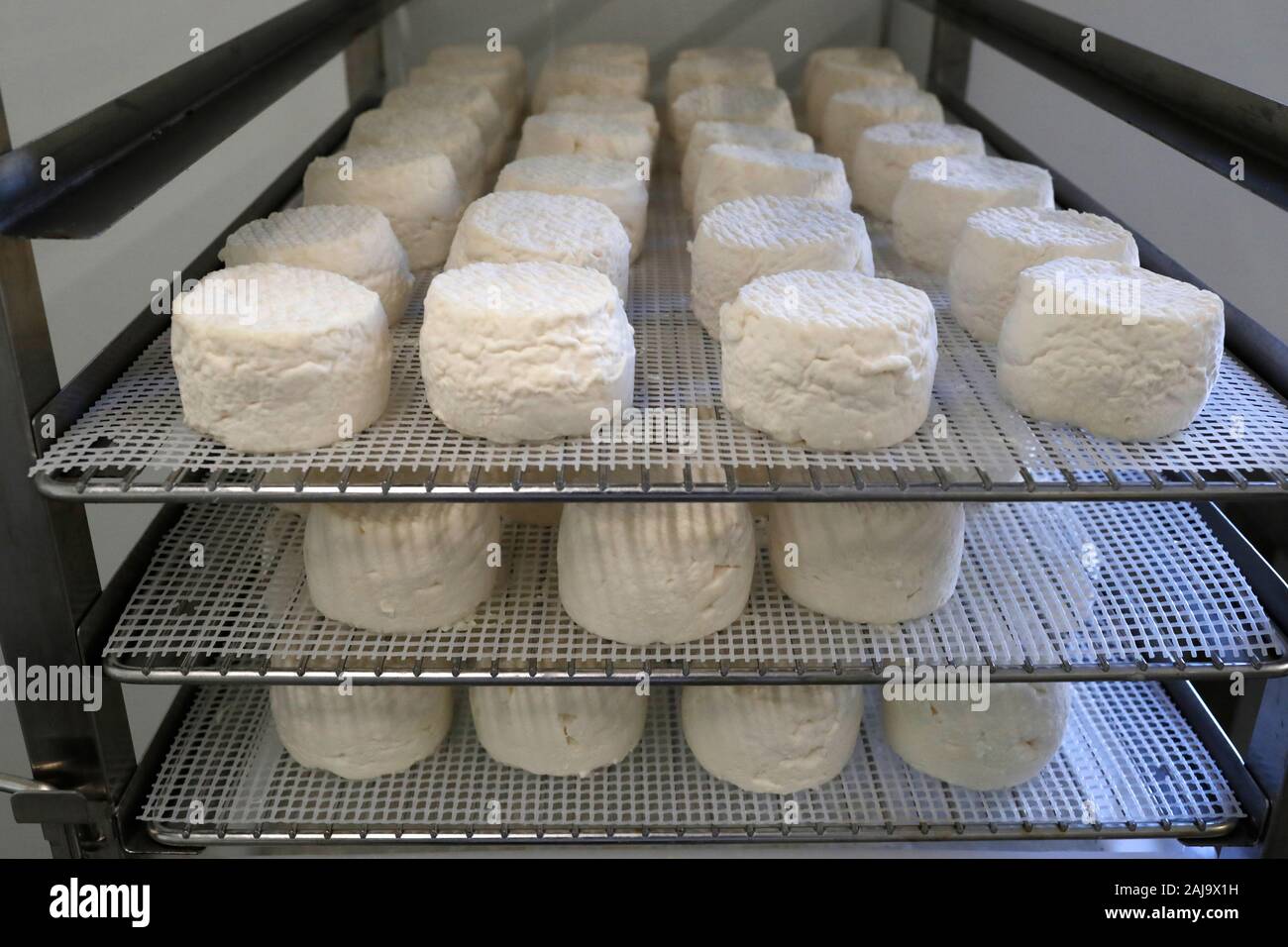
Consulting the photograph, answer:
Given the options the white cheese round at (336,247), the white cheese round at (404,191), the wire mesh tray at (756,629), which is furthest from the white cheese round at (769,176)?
the wire mesh tray at (756,629)

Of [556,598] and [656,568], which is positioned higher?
[656,568]

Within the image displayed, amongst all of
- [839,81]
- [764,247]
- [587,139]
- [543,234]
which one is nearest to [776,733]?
[764,247]

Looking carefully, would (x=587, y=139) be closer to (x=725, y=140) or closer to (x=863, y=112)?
(x=725, y=140)

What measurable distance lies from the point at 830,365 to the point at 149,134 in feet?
3.09

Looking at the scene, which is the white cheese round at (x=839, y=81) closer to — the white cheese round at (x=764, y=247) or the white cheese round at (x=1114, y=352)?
the white cheese round at (x=764, y=247)

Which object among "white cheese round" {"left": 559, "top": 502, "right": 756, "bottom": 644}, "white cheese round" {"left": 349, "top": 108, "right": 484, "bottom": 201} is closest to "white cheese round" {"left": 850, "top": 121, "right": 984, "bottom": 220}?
"white cheese round" {"left": 349, "top": 108, "right": 484, "bottom": 201}

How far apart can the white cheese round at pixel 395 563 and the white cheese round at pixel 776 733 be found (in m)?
0.41

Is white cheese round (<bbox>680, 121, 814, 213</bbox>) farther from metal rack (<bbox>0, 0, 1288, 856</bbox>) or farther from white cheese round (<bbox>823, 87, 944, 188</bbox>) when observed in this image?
metal rack (<bbox>0, 0, 1288, 856</bbox>)

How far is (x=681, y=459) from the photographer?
1.30m

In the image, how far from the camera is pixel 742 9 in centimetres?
288

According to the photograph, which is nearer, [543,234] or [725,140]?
[543,234]

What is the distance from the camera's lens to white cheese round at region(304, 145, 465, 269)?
187 centimetres

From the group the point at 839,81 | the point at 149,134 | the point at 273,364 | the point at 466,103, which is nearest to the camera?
the point at 273,364

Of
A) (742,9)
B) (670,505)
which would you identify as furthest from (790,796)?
(742,9)
